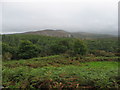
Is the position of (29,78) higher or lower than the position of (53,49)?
higher

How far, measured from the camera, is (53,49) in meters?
28.2

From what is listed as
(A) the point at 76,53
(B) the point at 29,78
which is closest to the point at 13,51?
(A) the point at 76,53

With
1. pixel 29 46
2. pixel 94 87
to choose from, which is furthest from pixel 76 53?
pixel 94 87

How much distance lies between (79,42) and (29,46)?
36.0 ft

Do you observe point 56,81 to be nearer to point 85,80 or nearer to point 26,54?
point 85,80

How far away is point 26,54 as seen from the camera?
19938mm

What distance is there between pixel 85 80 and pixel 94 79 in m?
0.25

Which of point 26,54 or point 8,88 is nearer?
point 8,88

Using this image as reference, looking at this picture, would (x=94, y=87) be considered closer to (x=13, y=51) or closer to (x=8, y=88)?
(x=8, y=88)

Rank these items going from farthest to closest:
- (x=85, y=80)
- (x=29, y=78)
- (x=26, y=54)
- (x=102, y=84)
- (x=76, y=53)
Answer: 1. (x=26, y=54)
2. (x=76, y=53)
3. (x=29, y=78)
4. (x=85, y=80)
5. (x=102, y=84)

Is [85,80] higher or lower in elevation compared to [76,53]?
higher

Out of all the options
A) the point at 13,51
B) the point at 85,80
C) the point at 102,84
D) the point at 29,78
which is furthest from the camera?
the point at 13,51

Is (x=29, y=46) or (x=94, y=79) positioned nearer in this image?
(x=94, y=79)

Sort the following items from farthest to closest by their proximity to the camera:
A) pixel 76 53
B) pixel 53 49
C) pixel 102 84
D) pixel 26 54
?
pixel 53 49
pixel 26 54
pixel 76 53
pixel 102 84
